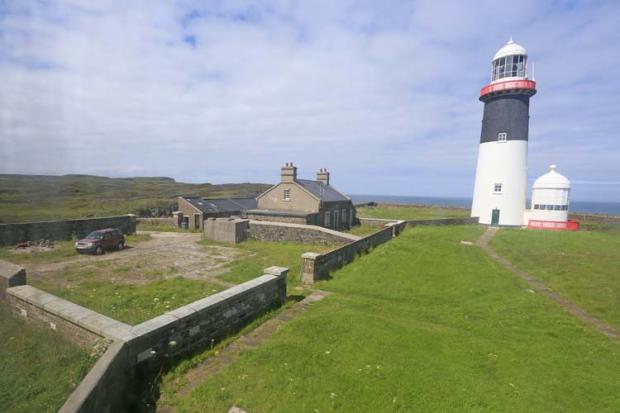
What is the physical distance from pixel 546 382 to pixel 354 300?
5.29 m

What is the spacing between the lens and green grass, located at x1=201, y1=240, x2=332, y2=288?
13.0 meters

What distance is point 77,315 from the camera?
556cm

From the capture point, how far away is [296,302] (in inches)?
375

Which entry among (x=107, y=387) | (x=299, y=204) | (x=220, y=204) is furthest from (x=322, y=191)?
(x=107, y=387)

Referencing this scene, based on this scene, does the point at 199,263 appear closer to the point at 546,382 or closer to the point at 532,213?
the point at 546,382

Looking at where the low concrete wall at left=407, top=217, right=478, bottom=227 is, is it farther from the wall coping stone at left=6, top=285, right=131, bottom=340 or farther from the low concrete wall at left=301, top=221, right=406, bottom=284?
the wall coping stone at left=6, top=285, right=131, bottom=340

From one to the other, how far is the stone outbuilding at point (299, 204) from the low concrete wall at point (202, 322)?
18.5 m

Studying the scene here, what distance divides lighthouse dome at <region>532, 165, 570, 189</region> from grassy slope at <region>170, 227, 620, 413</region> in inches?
986

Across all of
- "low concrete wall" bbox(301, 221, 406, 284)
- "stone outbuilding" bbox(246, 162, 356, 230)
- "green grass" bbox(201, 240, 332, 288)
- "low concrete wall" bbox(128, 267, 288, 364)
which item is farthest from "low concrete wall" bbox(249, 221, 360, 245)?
"low concrete wall" bbox(128, 267, 288, 364)

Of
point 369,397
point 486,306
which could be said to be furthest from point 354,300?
point 369,397

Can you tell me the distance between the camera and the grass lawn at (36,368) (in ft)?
13.0

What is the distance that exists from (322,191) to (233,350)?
26109 mm

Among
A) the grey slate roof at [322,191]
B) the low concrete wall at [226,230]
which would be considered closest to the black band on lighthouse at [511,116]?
the grey slate roof at [322,191]

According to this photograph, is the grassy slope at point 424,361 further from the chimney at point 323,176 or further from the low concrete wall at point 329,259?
the chimney at point 323,176
